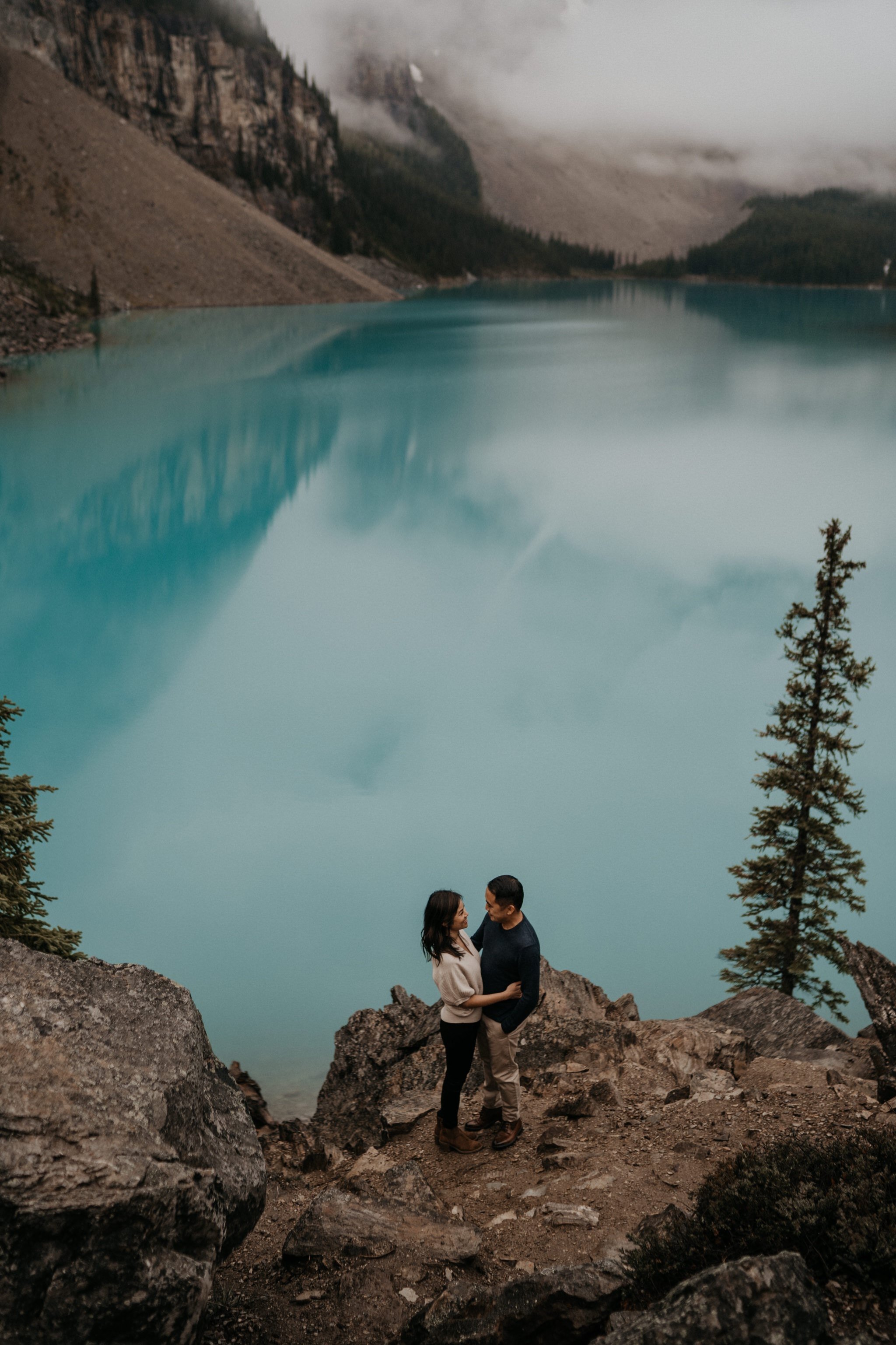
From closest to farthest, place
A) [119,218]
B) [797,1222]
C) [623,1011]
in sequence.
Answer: [797,1222] → [623,1011] → [119,218]

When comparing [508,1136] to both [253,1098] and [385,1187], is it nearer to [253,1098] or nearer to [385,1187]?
[385,1187]

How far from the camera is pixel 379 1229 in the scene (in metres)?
5.58

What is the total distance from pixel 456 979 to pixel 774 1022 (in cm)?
537

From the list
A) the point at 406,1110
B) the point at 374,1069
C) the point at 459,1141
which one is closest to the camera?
the point at 459,1141

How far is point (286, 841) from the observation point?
16484 mm

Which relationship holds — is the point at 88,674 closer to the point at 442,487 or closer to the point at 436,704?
the point at 436,704

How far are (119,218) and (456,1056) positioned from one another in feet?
383

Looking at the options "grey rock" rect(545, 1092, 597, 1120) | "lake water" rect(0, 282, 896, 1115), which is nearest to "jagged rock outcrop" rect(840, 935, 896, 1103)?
"grey rock" rect(545, 1092, 597, 1120)

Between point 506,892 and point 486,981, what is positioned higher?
point 506,892

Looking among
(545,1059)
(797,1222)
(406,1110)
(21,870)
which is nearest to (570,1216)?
(797,1222)

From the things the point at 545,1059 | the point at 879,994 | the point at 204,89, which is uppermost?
the point at 204,89

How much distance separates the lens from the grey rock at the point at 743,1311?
362 centimetres

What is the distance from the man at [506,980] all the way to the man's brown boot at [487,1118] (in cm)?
20

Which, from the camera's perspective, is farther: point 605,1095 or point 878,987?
point 878,987
